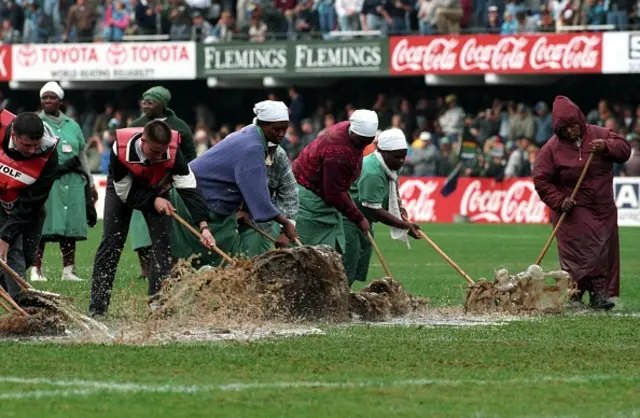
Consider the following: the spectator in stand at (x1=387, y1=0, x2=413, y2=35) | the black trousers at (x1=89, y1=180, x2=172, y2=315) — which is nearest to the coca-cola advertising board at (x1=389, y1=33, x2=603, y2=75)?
the spectator in stand at (x1=387, y1=0, x2=413, y2=35)

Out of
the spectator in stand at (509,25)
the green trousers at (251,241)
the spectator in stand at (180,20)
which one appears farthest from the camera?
the spectator in stand at (180,20)

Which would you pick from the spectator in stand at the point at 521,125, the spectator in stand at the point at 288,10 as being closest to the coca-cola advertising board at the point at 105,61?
the spectator in stand at the point at 288,10

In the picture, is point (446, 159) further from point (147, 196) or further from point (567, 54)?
point (147, 196)

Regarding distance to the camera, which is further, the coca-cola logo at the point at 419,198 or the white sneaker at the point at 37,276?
the coca-cola logo at the point at 419,198

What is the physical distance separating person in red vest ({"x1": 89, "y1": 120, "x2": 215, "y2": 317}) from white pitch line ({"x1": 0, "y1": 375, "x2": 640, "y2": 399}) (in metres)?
3.40

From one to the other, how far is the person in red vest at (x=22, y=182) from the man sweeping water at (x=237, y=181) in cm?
134

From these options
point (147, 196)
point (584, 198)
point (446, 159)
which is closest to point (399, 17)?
point (446, 159)

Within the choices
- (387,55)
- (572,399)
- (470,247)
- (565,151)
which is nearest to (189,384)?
(572,399)

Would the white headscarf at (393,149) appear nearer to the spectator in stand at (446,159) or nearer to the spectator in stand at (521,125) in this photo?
the spectator in stand at (446,159)

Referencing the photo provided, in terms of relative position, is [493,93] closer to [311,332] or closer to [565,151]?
[565,151]

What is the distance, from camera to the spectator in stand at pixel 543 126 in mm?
34688

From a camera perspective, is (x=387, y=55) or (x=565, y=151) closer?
(x=565, y=151)

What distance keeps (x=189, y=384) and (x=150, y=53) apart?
111 ft

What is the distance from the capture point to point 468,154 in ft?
113
